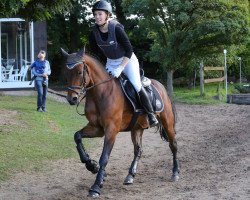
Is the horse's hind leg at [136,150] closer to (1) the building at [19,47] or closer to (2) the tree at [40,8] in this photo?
(2) the tree at [40,8]

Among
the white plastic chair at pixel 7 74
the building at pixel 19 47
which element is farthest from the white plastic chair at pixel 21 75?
the white plastic chair at pixel 7 74

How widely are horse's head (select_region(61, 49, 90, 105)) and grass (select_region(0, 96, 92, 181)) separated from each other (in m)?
2.31

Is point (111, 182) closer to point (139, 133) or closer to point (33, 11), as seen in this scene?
point (139, 133)

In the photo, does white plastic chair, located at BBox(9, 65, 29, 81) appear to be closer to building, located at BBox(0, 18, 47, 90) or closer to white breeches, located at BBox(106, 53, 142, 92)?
building, located at BBox(0, 18, 47, 90)

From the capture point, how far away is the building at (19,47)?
23.7 m

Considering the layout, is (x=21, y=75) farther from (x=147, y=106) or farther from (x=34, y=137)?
(x=147, y=106)

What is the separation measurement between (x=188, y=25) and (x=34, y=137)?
13.3 metres

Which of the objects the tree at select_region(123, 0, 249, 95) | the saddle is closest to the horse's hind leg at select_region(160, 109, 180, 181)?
the saddle

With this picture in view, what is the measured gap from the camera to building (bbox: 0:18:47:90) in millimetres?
23719

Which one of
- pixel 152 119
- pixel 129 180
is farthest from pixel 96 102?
pixel 129 180

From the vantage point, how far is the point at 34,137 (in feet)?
38.2

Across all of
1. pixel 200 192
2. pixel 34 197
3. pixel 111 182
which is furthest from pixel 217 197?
pixel 34 197

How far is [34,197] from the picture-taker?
23.1 ft

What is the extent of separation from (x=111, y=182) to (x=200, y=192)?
166 cm
